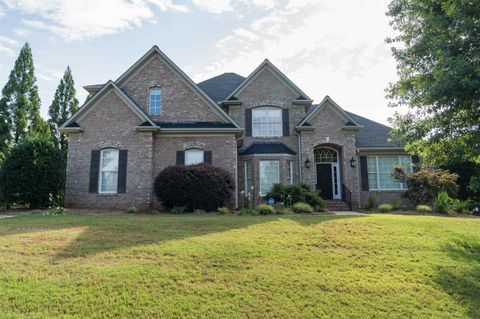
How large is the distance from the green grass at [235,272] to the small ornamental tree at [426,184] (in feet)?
27.8

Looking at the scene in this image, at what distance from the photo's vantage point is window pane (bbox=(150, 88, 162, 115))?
18734 mm

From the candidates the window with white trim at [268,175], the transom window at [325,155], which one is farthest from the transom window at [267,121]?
the transom window at [325,155]

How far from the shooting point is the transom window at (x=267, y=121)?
810 inches

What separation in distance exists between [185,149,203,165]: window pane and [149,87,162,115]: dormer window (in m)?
3.01

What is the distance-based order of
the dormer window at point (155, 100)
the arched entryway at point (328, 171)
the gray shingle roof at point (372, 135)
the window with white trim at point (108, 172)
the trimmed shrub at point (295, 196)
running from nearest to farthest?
the trimmed shrub at point (295, 196)
the window with white trim at point (108, 172)
the dormer window at point (155, 100)
the arched entryway at point (328, 171)
the gray shingle roof at point (372, 135)

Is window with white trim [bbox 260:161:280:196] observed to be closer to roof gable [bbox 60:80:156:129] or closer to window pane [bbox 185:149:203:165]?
window pane [bbox 185:149:203:165]

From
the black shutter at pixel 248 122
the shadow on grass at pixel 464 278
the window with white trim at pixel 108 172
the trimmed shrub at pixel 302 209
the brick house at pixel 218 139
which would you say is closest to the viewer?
the shadow on grass at pixel 464 278

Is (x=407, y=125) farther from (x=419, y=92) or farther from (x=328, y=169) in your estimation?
(x=328, y=169)

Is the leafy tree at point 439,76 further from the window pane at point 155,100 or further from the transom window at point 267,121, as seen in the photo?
the window pane at point 155,100

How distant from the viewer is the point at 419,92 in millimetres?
11219

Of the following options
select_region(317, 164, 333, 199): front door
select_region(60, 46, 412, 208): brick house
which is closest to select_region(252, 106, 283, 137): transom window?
select_region(60, 46, 412, 208): brick house

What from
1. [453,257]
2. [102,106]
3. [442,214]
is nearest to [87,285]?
[453,257]

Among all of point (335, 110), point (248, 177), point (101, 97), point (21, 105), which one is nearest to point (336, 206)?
point (248, 177)

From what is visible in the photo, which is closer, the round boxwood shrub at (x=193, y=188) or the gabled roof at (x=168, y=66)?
the round boxwood shrub at (x=193, y=188)
